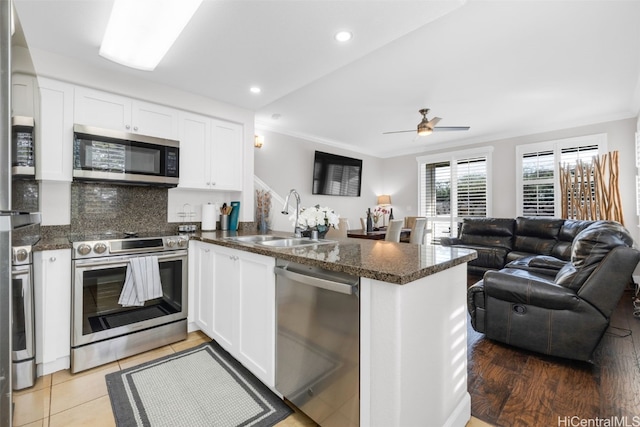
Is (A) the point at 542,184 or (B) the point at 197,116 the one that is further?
(A) the point at 542,184

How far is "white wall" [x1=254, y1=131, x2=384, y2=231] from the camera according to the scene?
4.76 m

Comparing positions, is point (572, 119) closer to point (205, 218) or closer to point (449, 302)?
point (449, 302)

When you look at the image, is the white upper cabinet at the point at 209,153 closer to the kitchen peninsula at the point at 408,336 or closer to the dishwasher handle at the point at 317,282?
the dishwasher handle at the point at 317,282

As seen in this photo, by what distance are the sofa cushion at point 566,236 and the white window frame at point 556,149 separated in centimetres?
86

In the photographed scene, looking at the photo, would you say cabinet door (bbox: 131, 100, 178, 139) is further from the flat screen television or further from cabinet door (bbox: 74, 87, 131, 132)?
the flat screen television

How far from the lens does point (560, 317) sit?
2055mm

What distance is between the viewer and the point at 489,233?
494 cm

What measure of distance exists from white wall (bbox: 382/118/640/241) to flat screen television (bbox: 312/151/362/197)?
1119 millimetres

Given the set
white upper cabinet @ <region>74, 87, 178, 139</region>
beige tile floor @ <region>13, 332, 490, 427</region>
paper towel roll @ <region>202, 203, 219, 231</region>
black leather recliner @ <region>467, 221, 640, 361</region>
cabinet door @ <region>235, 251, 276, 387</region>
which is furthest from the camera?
paper towel roll @ <region>202, 203, 219, 231</region>

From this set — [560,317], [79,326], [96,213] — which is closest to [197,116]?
[96,213]

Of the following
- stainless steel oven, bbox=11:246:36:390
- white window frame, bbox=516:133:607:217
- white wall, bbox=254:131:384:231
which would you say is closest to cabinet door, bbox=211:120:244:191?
white wall, bbox=254:131:384:231

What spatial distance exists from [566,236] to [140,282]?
5274 millimetres

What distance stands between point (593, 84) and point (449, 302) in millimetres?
3708

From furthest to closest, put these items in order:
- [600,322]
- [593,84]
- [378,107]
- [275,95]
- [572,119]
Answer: [572,119] < [378,107] < [593,84] < [275,95] < [600,322]
